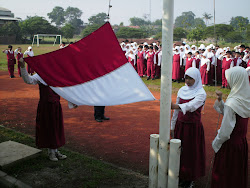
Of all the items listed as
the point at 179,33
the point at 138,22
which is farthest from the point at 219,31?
the point at 138,22

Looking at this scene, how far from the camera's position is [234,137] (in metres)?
3.32

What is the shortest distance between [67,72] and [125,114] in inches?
199

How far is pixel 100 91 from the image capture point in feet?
12.5

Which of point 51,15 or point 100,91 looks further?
point 51,15

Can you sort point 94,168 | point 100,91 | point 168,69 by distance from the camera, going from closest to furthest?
point 168,69
point 100,91
point 94,168

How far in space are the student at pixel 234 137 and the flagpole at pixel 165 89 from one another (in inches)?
26.7

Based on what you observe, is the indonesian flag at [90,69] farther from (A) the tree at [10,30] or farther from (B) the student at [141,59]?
(A) the tree at [10,30]

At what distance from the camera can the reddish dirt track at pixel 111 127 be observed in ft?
18.5

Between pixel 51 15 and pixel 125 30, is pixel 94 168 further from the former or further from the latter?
pixel 51 15

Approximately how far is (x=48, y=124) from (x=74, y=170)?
1003 mm

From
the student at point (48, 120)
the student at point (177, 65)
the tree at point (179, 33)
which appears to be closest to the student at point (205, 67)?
the student at point (177, 65)

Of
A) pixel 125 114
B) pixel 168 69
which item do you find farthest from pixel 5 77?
pixel 168 69

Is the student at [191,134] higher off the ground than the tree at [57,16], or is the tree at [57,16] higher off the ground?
the tree at [57,16]

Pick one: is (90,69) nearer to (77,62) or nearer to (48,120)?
(77,62)
